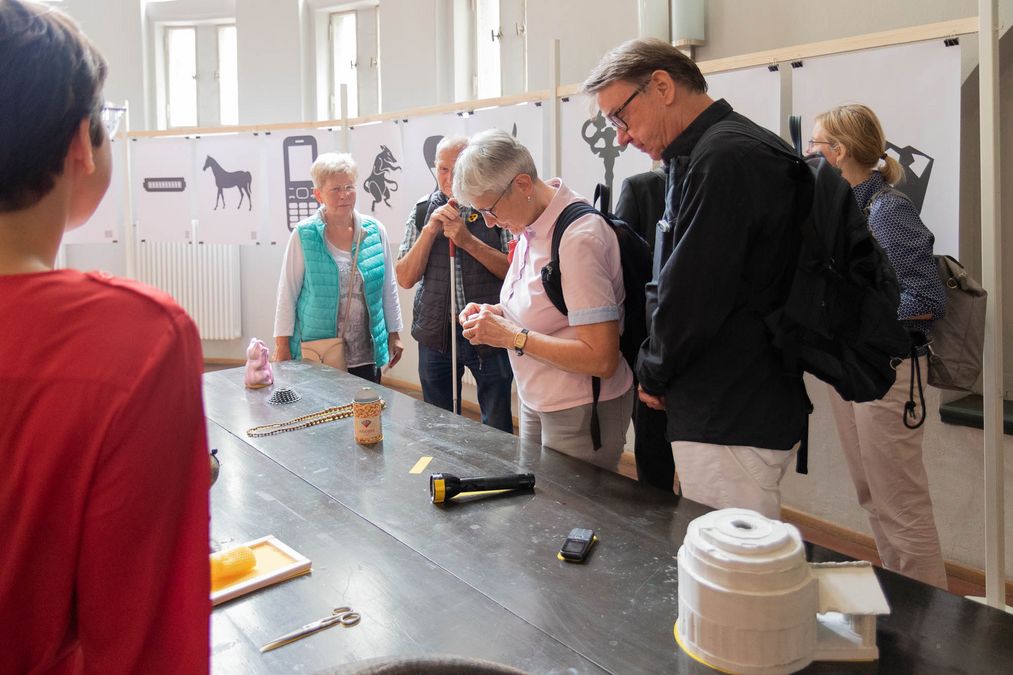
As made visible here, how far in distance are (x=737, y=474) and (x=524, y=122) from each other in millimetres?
2691

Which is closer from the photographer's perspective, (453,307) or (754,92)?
(453,307)

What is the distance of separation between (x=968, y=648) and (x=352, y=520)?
3.41 ft

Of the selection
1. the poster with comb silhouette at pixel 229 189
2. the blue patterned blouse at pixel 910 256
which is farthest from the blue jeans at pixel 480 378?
the poster with comb silhouette at pixel 229 189

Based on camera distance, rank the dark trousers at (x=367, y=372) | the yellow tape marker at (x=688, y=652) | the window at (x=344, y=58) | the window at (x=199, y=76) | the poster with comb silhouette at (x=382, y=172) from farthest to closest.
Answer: the window at (x=199, y=76), the window at (x=344, y=58), the poster with comb silhouette at (x=382, y=172), the dark trousers at (x=367, y=372), the yellow tape marker at (x=688, y=652)

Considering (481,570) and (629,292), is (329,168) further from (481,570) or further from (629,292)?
(481,570)

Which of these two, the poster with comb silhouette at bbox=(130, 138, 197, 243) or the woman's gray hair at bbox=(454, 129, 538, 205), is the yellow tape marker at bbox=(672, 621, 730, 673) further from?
the poster with comb silhouette at bbox=(130, 138, 197, 243)

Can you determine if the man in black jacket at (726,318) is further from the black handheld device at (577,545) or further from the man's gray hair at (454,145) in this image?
the man's gray hair at (454,145)

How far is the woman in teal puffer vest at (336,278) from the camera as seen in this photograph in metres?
2.94

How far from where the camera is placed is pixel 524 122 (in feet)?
12.7

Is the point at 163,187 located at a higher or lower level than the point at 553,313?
Answer: higher

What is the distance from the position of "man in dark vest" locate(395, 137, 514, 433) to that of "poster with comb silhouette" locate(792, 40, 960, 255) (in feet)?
4.44

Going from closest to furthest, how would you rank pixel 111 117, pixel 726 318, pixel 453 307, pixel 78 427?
pixel 78 427
pixel 111 117
pixel 726 318
pixel 453 307

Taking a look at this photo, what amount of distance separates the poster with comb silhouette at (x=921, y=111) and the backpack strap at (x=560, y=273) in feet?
4.53

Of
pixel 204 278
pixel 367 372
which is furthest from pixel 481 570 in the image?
pixel 204 278
